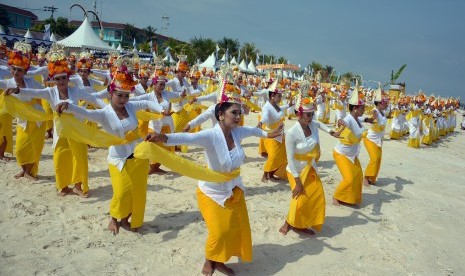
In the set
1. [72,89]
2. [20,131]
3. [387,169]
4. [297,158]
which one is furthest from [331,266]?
[387,169]

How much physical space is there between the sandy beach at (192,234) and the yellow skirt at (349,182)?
0.72 feet

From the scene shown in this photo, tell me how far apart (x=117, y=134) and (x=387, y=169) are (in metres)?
8.44

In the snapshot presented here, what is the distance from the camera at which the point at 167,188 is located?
22.8 feet

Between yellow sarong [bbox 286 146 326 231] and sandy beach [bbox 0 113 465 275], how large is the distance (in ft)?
0.89

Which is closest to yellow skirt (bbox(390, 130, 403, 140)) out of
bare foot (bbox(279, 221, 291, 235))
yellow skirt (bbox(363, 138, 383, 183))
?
yellow skirt (bbox(363, 138, 383, 183))

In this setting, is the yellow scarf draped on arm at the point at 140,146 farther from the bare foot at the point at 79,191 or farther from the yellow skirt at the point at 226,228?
the bare foot at the point at 79,191

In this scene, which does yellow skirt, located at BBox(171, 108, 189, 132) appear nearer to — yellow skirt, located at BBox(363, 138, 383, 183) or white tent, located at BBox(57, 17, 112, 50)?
yellow skirt, located at BBox(363, 138, 383, 183)

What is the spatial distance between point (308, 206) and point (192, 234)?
167 centimetres

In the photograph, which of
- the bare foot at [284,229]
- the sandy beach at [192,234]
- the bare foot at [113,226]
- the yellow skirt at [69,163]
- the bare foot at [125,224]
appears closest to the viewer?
the sandy beach at [192,234]

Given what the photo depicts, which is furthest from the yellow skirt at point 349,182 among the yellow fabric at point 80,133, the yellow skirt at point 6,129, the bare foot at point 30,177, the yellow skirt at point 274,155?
the yellow skirt at point 6,129

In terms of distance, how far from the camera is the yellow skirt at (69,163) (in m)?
5.93

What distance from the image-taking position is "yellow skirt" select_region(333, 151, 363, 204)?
6613 millimetres

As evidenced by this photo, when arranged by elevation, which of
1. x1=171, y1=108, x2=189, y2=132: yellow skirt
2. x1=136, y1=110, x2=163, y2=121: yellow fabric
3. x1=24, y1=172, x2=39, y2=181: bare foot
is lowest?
x1=24, y1=172, x2=39, y2=181: bare foot

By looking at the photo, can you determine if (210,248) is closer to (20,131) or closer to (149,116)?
(149,116)
